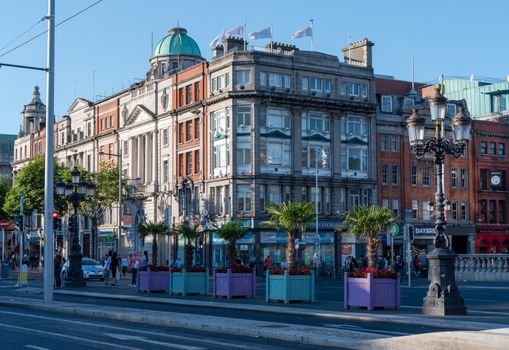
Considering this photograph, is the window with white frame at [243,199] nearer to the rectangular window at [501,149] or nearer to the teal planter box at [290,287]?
the rectangular window at [501,149]

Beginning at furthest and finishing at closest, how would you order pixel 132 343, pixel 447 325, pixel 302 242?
pixel 302 242 < pixel 447 325 < pixel 132 343

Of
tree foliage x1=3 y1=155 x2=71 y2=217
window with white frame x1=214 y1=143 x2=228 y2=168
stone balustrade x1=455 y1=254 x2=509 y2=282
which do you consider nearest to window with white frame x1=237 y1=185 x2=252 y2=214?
window with white frame x1=214 y1=143 x2=228 y2=168

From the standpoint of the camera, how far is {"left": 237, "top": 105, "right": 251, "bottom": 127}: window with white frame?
216 feet

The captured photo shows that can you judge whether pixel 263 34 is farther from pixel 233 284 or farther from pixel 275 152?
pixel 233 284

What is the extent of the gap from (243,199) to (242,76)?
9.84 meters

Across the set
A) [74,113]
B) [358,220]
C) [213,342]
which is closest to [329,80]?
[74,113]

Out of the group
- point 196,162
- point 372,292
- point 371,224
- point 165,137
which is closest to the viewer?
point 372,292

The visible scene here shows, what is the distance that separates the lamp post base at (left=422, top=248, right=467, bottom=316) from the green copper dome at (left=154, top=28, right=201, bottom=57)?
57.0 meters

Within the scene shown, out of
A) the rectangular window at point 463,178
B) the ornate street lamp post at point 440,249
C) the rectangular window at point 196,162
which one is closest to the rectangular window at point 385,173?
the rectangular window at point 463,178

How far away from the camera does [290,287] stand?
29.0 metres

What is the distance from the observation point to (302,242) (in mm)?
66062

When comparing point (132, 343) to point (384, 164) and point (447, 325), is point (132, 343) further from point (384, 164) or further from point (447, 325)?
point (384, 164)

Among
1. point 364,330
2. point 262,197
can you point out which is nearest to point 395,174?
point 262,197

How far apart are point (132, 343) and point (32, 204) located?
64.3 meters
